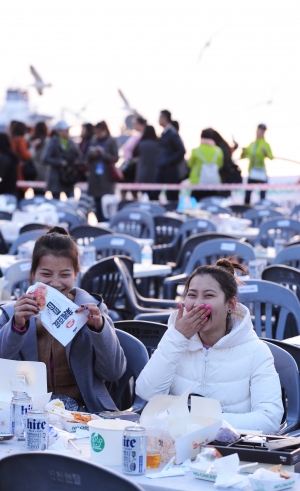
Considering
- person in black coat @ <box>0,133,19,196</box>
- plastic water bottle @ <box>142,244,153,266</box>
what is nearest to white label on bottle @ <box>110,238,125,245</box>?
plastic water bottle @ <box>142,244,153,266</box>

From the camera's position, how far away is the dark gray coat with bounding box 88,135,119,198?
46.4 feet

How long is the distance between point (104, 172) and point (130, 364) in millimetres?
10741

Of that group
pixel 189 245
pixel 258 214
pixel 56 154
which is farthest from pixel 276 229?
pixel 56 154

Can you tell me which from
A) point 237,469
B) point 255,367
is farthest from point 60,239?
point 237,469

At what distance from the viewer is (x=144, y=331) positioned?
393 centimetres

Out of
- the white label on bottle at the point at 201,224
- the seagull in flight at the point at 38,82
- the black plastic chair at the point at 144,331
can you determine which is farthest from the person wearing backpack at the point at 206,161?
the black plastic chair at the point at 144,331

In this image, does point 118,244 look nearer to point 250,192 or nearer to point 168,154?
point 168,154

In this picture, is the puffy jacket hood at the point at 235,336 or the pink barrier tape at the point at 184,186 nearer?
the puffy jacket hood at the point at 235,336

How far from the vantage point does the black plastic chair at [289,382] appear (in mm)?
3412

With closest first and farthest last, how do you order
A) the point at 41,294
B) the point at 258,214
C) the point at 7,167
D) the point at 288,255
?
the point at 41,294 < the point at 288,255 < the point at 258,214 < the point at 7,167

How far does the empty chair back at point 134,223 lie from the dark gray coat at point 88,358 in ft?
21.4

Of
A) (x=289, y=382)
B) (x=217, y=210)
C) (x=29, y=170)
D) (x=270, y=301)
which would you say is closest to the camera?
(x=289, y=382)

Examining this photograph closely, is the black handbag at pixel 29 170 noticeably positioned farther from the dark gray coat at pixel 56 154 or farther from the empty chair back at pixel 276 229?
the empty chair back at pixel 276 229

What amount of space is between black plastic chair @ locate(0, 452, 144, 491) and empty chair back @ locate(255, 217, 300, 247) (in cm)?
753
